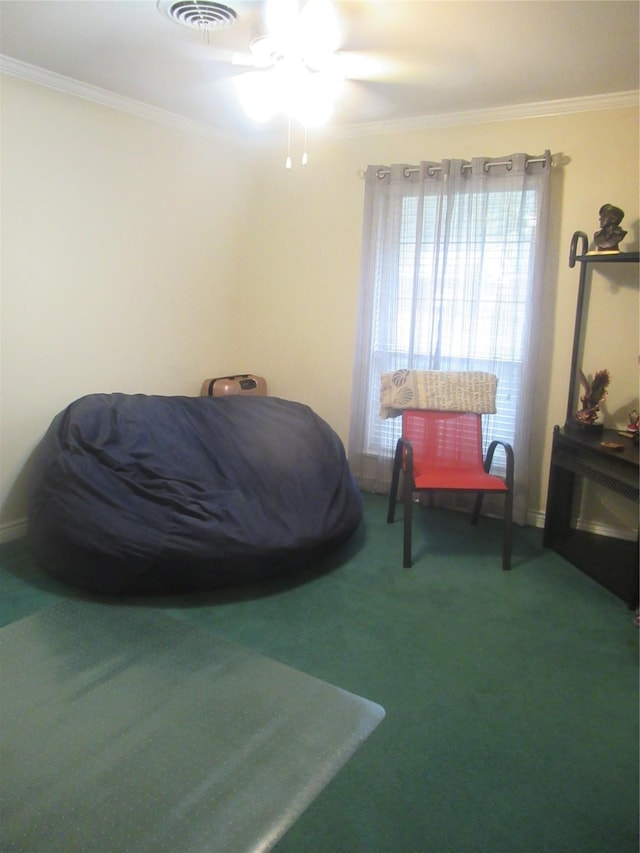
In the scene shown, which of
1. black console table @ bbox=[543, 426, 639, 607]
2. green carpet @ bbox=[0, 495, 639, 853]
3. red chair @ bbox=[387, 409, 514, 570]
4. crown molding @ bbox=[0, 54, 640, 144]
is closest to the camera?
green carpet @ bbox=[0, 495, 639, 853]

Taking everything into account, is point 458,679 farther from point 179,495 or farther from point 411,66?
point 411,66

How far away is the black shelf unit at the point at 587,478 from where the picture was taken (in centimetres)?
287

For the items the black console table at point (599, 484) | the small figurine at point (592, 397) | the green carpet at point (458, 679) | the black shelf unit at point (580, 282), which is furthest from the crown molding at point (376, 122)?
the green carpet at point (458, 679)

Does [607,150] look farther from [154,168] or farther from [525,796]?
[525,796]

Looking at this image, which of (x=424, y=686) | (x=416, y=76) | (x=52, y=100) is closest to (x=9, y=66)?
(x=52, y=100)

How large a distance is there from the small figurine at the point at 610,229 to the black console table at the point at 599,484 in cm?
96

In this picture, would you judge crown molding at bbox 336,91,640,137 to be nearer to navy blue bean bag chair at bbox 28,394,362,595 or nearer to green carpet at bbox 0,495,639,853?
navy blue bean bag chair at bbox 28,394,362,595

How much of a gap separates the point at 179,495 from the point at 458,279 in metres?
2.13

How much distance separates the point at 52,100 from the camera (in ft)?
10.5

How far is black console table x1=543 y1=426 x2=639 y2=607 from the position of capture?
2.85 m

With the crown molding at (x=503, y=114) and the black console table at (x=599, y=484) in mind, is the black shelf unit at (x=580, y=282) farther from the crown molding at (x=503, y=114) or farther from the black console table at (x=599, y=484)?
the crown molding at (x=503, y=114)

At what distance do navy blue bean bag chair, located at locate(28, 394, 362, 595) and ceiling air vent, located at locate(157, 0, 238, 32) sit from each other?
182 centimetres

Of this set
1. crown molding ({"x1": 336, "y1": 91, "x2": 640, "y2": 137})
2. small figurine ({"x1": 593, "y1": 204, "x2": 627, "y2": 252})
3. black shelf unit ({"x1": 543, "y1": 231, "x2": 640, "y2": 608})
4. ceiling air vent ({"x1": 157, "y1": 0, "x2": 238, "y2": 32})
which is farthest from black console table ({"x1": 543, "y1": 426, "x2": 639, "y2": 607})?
ceiling air vent ({"x1": 157, "y1": 0, "x2": 238, "y2": 32})

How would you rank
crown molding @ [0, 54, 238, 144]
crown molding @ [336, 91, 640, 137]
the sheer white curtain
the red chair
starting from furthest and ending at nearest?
the sheer white curtain, the red chair, crown molding @ [336, 91, 640, 137], crown molding @ [0, 54, 238, 144]
